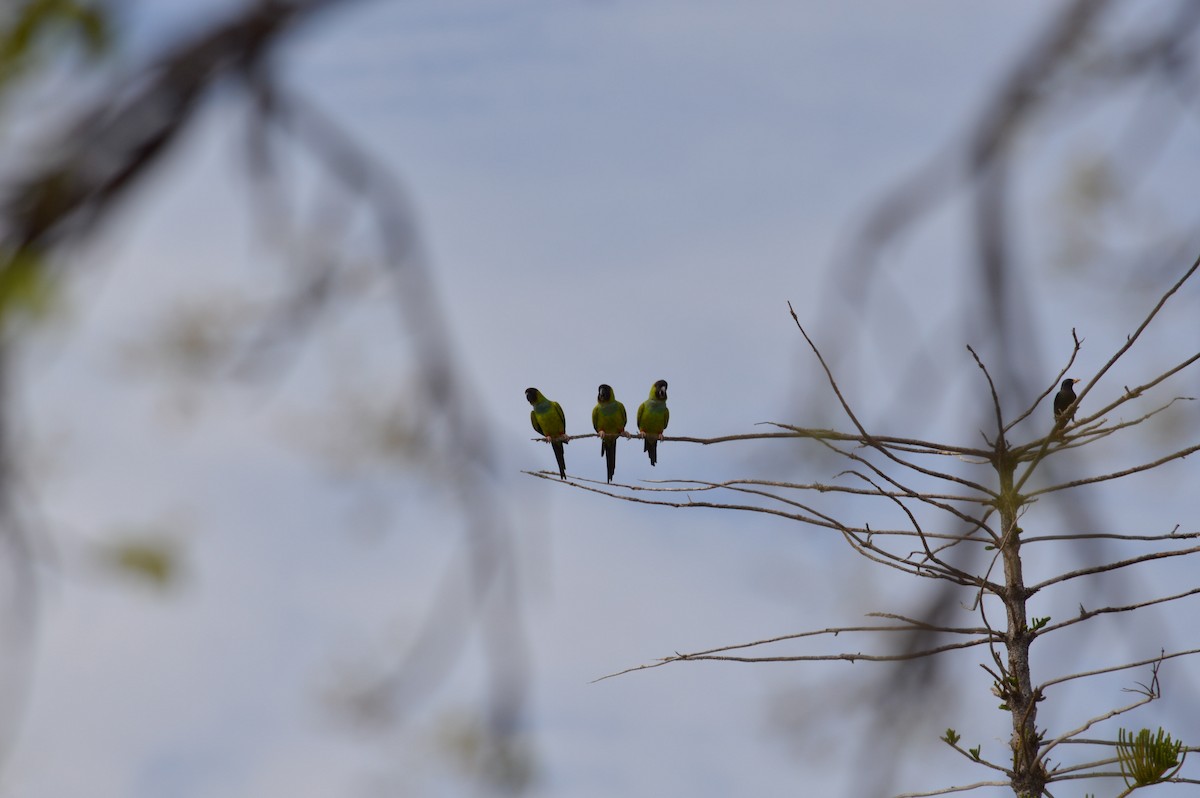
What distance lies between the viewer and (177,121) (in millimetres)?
3049

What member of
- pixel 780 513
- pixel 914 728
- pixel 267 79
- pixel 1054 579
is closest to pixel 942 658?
pixel 914 728

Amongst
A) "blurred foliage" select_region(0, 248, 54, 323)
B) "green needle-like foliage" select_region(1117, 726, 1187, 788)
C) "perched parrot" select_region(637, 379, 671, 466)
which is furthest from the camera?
"perched parrot" select_region(637, 379, 671, 466)

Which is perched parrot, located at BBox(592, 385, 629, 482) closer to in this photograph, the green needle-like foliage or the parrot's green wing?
the parrot's green wing

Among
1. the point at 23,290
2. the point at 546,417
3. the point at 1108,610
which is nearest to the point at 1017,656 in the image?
the point at 1108,610

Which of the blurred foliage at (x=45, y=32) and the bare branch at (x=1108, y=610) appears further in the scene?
the bare branch at (x=1108, y=610)

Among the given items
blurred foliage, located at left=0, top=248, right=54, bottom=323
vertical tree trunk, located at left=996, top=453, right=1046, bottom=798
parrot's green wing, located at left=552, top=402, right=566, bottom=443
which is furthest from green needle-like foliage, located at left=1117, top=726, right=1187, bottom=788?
parrot's green wing, located at left=552, top=402, right=566, bottom=443

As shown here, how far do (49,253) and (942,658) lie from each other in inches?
150

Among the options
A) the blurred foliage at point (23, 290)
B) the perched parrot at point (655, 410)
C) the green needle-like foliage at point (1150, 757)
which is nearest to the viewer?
the blurred foliage at point (23, 290)

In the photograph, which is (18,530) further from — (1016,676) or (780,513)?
(1016,676)

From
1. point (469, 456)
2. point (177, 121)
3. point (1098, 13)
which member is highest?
point (1098, 13)

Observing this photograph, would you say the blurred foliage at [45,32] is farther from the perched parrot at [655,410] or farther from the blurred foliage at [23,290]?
the perched parrot at [655,410]

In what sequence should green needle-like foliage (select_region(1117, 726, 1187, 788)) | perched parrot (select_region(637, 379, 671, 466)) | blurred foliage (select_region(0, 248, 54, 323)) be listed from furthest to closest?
1. perched parrot (select_region(637, 379, 671, 466))
2. green needle-like foliage (select_region(1117, 726, 1187, 788))
3. blurred foliage (select_region(0, 248, 54, 323))

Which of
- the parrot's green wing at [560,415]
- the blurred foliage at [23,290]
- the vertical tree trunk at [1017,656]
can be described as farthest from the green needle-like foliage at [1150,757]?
the parrot's green wing at [560,415]

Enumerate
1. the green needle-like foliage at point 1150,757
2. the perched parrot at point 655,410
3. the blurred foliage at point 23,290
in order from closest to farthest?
1. the blurred foliage at point 23,290
2. the green needle-like foliage at point 1150,757
3. the perched parrot at point 655,410
